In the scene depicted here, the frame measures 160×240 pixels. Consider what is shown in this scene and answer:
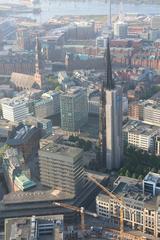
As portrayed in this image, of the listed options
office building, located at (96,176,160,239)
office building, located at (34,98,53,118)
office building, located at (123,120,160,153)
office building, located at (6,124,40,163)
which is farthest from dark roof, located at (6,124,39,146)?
office building, located at (96,176,160,239)

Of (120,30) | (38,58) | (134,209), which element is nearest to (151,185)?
(134,209)

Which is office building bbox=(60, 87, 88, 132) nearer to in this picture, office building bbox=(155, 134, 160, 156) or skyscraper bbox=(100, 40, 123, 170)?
skyscraper bbox=(100, 40, 123, 170)

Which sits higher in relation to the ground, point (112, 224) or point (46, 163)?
point (46, 163)

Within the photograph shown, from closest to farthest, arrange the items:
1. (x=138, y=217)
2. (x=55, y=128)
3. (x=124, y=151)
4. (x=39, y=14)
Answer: (x=138, y=217)
(x=124, y=151)
(x=55, y=128)
(x=39, y=14)

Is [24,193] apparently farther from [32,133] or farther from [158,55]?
[158,55]

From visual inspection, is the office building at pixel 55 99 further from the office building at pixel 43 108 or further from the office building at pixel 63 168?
the office building at pixel 63 168

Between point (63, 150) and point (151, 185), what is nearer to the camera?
point (151, 185)

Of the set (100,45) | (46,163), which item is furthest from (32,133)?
(100,45)

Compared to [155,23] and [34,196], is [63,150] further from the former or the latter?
[155,23]
